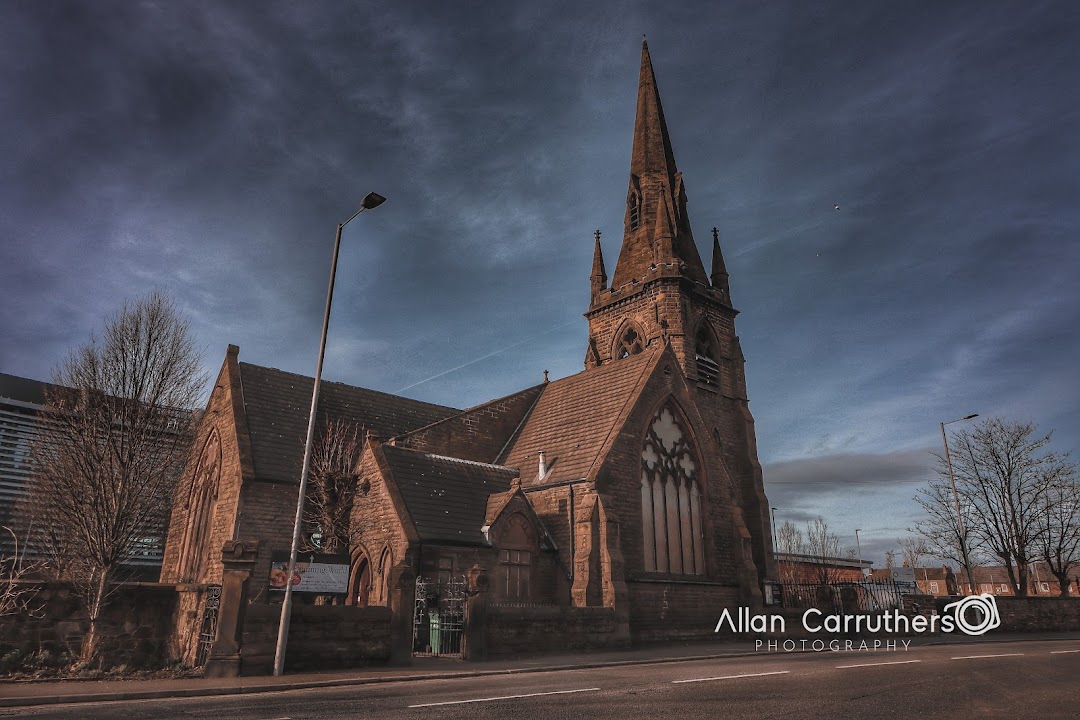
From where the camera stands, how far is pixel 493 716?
8102mm

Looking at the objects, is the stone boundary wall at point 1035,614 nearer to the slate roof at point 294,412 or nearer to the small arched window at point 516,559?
the small arched window at point 516,559

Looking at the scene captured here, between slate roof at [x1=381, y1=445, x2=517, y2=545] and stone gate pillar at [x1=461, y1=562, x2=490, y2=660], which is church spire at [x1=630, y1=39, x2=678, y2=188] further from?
stone gate pillar at [x1=461, y1=562, x2=490, y2=660]

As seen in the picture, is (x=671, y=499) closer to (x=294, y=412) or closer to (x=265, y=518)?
(x=265, y=518)

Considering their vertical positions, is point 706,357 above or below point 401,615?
above

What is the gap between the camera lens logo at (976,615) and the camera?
96.6 ft

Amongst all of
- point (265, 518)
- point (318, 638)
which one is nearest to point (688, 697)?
point (318, 638)

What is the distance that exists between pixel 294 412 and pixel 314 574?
35.2 ft

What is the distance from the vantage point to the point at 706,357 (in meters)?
41.3

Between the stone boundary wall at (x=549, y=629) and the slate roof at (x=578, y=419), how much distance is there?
16.7ft

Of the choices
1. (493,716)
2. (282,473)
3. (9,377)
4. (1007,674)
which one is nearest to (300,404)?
(282,473)

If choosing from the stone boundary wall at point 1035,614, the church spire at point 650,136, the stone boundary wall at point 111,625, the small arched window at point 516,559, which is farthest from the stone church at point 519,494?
the church spire at point 650,136

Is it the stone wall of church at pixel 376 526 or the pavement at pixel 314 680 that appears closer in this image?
the pavement at pixel 314 680

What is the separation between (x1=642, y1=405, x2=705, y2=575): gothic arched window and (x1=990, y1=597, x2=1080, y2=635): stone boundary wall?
15.3m

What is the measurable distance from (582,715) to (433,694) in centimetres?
343
